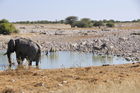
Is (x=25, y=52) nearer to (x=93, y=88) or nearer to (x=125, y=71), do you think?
(x=125, y=71)

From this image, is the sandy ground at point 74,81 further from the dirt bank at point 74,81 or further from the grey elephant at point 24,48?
the grey elephant at point 24,48

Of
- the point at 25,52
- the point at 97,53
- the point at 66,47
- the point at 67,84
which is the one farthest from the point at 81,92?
the point at 66,47

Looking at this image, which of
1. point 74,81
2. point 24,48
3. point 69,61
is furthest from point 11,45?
point 69,61

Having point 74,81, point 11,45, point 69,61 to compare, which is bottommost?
point 69,61

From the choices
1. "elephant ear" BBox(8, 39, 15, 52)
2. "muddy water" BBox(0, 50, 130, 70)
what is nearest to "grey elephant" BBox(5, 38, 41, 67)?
"elephant ear" BBox(8, 39, 15, 52)

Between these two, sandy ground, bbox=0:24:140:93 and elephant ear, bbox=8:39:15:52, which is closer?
sandy ground, bbox=0:24:140:93

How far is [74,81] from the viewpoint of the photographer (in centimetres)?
1210

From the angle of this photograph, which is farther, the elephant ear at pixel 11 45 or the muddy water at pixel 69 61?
the muddy water at pixel 69 61

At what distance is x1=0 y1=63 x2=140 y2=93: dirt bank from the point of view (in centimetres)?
1062

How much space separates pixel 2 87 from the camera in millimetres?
11188

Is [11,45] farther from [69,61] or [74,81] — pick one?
[69,61]

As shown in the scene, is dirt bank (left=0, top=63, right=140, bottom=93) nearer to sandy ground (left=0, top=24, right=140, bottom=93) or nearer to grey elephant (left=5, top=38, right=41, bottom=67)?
sandy ground (left=0, top=24, right=140, bottom=93)

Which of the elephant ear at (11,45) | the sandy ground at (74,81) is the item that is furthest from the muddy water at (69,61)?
Answer: the sandy ground at (74,81)

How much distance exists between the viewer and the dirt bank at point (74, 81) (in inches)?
418
